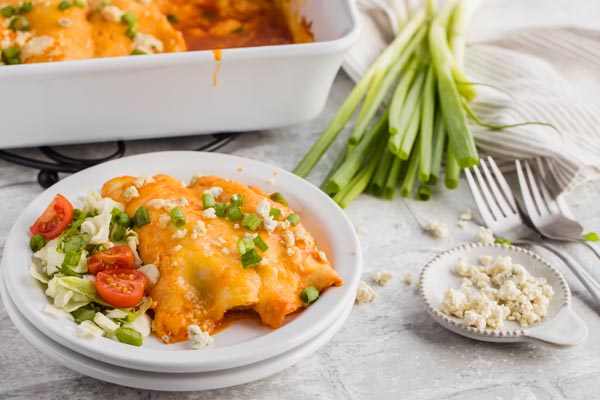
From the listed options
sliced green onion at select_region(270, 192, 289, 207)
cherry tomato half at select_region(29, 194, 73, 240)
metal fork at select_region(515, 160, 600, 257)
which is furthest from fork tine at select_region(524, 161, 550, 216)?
cherry tomato half at select_region(29, 194, 73, 240)

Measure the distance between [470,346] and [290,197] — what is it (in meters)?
0.63

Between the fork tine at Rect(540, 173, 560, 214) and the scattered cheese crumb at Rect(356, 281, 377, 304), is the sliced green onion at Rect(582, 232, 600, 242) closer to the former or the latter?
the fork tine at Rect(540, 173, 560, 214)

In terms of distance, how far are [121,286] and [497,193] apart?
4.19 feet

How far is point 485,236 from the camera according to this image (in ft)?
Answer: 8.46

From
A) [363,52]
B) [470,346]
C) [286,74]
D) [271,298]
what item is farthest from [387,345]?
[363,52]

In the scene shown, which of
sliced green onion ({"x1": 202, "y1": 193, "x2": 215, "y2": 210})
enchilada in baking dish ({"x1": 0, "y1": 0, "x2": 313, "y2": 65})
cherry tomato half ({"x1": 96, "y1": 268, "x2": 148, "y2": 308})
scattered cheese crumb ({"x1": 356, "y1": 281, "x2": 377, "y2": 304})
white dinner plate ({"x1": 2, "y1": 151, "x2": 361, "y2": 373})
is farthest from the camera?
enchilada in baking dish ({"x1": 0, "y1": 0, "x2": 313, "y2": 65})

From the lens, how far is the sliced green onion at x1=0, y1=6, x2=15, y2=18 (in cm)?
274

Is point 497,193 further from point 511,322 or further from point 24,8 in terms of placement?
point 24,8

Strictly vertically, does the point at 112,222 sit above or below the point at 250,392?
above

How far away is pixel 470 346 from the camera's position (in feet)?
7.20

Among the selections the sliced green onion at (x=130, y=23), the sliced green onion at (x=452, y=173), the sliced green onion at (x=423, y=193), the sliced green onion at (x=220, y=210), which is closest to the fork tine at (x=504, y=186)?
the sliced green onion at (x=452, y=173)

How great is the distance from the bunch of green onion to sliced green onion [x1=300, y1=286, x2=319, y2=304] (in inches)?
26.4

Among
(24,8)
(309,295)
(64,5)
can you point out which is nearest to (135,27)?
(64,5)

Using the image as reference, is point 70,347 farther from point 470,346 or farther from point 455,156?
point 455,156
